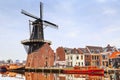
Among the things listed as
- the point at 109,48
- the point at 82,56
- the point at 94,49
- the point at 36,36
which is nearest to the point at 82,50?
Answer: the point at 82,56

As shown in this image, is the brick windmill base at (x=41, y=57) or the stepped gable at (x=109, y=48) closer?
the brick windmill base at (x=41, y=57)

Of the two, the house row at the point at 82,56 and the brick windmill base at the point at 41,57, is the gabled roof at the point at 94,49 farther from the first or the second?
the brick windmill base at the point at 41,57

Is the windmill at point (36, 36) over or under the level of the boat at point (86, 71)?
over

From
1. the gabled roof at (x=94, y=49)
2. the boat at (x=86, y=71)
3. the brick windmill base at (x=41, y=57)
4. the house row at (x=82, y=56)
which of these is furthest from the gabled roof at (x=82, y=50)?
the boat at (x=86, y=71)

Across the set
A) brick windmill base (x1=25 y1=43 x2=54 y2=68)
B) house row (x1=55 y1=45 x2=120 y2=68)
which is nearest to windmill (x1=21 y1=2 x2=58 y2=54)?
brick windmill base (x1=25 y1=43 x2=54 y2=68)

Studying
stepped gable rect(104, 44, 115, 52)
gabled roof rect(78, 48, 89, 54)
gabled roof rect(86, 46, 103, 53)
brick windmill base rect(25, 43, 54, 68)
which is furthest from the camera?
gabled roof rect(86, 46, 103, 53)

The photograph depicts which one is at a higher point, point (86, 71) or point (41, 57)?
point (41, 57)

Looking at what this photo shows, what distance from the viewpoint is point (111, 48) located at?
76.3 m

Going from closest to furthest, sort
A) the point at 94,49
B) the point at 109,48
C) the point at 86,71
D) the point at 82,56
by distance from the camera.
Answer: the point at 86,71 < the point at 109,48 < the point at 82,56 < the point at 94,49

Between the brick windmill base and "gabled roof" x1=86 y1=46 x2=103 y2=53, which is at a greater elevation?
"gabled roof" x1=86 y1=46 x2=103 y2=53

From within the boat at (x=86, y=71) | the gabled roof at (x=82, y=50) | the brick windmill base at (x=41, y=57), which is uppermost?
the gabled roof at (x=82, y=50)

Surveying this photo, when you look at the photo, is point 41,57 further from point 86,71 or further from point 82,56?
point 82,56

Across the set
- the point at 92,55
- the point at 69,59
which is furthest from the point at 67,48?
the point at 92,55

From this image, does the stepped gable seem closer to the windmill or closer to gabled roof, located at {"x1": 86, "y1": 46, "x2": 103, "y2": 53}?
gabled roof, located at {"x1": 86, "y1": 46, "x2": 103, "y2": 53}
